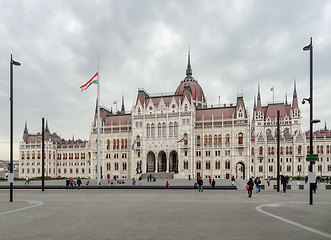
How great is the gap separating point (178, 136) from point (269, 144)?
115 ft

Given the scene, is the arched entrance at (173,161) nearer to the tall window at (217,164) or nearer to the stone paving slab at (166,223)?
the tall window at (217,164)

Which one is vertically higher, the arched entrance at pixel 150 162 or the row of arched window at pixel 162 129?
the row of arched window at pixel 162 129

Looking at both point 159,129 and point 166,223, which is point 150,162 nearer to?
point 159,129

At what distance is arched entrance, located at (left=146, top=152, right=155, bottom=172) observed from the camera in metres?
83.8

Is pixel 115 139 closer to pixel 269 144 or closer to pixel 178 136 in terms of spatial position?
pixel 178 136

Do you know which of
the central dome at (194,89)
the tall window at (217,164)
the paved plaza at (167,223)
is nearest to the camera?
the paved plaza at (167,223)

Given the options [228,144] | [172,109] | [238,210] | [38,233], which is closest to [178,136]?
[172,109]

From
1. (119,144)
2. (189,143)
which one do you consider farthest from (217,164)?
(119,144)

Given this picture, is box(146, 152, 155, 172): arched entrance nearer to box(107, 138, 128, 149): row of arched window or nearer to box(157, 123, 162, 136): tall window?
box(157, 123, 162, 136): tall window

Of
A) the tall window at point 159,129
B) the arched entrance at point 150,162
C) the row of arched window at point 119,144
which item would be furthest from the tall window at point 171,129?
the row of arched window at point 119,144

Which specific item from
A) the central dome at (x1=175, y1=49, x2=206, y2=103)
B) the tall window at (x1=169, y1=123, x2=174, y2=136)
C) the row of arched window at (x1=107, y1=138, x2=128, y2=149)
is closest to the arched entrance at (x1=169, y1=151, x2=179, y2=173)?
the tall window at (x1=169, y1=123, x2=174, y2=136)

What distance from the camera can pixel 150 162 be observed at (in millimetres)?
84625

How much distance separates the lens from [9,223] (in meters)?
13.7

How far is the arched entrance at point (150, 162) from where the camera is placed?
83.8 m
